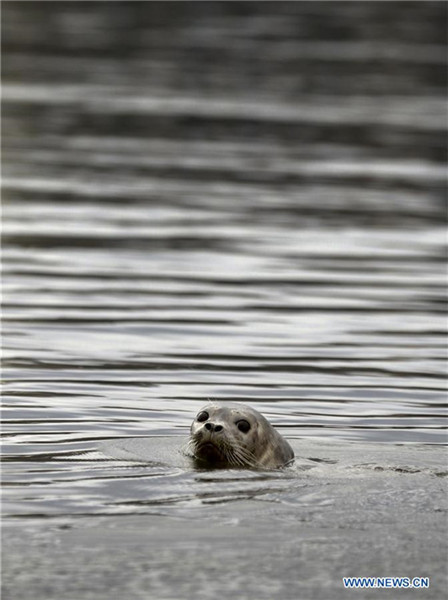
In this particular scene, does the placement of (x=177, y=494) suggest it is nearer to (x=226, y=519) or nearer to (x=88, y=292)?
(x=226, y=519)

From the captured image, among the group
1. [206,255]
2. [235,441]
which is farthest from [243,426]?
[206,255]

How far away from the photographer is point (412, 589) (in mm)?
9039

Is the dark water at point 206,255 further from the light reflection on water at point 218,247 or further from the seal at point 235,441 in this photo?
the seal at point 235,441

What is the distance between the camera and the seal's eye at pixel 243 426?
1172 cm

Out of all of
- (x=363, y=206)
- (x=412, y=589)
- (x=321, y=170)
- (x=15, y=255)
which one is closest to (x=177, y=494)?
(x=412, y=589)

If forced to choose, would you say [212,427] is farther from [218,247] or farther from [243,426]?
[218,247]

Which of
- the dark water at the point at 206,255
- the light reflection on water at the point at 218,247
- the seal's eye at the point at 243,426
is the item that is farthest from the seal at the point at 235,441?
the light reflection on water at the point at 218,247

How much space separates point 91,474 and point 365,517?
188 centimetres

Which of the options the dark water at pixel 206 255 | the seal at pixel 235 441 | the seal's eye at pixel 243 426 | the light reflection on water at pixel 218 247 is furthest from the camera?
the light reflection on water at pixel 218 247

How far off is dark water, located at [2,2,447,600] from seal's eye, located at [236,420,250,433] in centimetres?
52

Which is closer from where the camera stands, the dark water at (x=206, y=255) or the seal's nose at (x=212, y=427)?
the seal's nose at (x=212, y=427)

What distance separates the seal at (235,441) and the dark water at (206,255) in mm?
377

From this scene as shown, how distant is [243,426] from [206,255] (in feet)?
29.4

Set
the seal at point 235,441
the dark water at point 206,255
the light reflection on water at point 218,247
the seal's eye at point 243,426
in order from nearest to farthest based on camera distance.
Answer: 1. the seal at point 235,441
2. the seal's eye at point 243,426
3. the dark water at point 206,255
4. the light reflection on water at point 218,247
